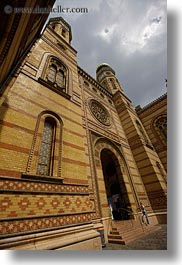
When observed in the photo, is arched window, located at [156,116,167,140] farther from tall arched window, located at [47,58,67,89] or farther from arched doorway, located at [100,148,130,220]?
tall arched window, located at [47,58,67,89]

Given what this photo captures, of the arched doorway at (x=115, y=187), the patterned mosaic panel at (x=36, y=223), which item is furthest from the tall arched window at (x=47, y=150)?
the arched doorway at (x=115, y=187)

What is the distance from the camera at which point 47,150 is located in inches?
165

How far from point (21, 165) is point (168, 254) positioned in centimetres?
355

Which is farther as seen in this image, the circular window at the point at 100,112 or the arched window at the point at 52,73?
the circular window at the point at 100,112

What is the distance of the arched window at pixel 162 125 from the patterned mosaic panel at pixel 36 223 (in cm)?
1208

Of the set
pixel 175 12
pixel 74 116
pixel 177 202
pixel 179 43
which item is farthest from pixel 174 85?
pixel 74 116

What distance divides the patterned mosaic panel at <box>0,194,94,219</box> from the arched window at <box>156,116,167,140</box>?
11828 millimetres

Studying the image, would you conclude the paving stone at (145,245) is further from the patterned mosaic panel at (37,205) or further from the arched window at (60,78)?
the arched window at (60,78)

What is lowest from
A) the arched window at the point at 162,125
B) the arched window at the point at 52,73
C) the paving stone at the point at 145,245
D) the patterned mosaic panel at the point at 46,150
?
the paving stone at the point at 145,245

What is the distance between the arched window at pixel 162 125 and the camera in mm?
13211

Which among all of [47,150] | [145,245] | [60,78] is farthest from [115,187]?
[60,78]

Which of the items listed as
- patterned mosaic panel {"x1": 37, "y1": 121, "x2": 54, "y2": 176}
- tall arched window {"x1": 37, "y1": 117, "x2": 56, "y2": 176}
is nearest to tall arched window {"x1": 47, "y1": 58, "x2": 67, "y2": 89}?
tall arched window {"x1": 37, "y1": 117, "x2": 56, "y2": 176}

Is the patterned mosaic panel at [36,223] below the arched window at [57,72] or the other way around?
below

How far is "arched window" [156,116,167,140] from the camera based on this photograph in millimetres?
13211
